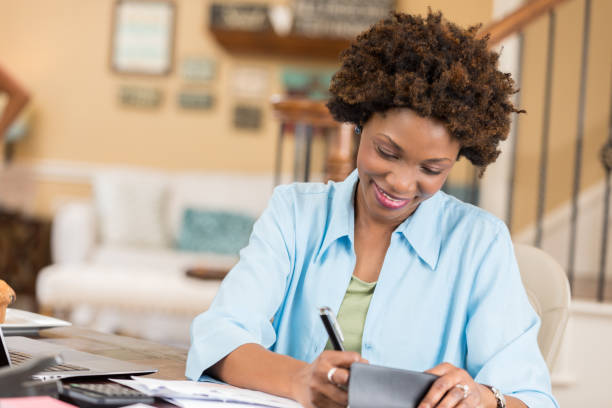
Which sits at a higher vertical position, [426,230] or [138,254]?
[426,230]

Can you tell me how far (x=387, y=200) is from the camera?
1.09m

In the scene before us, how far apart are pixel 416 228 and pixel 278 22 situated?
12.2ft

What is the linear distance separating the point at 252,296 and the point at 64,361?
30 centimetres

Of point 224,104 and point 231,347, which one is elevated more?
point 224,104

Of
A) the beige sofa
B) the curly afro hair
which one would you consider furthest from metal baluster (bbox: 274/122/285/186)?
the curly afro hair

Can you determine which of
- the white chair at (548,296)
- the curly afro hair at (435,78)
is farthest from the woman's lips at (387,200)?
the white chair at (548,296)

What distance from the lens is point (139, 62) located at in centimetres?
491

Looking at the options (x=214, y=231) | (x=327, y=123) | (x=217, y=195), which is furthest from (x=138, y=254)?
(x=327, y=123)

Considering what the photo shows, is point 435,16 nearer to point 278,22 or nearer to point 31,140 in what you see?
point 278,22

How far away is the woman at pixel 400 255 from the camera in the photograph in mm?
995

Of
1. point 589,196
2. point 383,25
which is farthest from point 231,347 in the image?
point 589,196

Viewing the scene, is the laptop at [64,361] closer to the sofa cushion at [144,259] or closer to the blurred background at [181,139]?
the blurred background at [181,139]

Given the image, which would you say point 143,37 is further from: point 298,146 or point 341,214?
point 341,214

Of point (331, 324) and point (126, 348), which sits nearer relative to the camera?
point (331, 324)
